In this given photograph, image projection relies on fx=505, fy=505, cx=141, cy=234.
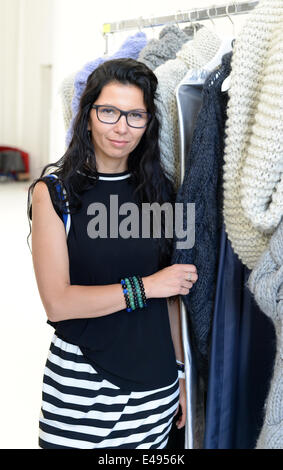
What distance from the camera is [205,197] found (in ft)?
3.51

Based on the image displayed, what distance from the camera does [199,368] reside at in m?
1.24

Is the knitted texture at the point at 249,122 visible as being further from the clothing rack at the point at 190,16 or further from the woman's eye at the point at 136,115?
the clothing rack at the point at 190,16

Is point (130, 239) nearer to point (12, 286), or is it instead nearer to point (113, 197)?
point (113, 197)

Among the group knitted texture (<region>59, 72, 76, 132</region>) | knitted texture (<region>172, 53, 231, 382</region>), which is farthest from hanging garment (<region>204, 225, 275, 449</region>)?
knitted texture (<region>59, 72, 76, 132</region>)

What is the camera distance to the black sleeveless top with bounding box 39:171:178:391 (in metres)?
1.19

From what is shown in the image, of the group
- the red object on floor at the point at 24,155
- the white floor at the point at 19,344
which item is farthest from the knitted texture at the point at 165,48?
the red object on floor at the point at 24,155

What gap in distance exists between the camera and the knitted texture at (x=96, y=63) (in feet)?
4.81

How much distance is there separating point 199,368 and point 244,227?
458 millimetres

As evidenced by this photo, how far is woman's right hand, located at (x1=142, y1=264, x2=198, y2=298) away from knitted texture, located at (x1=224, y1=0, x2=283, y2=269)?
0.19 meters

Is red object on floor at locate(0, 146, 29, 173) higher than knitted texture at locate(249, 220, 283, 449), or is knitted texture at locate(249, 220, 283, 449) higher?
knitted texture at locate(249, 220, 283, 449)

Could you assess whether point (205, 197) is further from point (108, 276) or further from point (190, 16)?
point (190, 16)

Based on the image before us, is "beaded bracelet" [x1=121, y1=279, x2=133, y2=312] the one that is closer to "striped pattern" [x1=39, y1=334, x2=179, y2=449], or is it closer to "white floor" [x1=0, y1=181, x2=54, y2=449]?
"striped pattern" [x1=39, y1=334, x2=179, y2=449]

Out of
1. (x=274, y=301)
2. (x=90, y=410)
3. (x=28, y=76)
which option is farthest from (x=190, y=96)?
(x=28, y=76)
